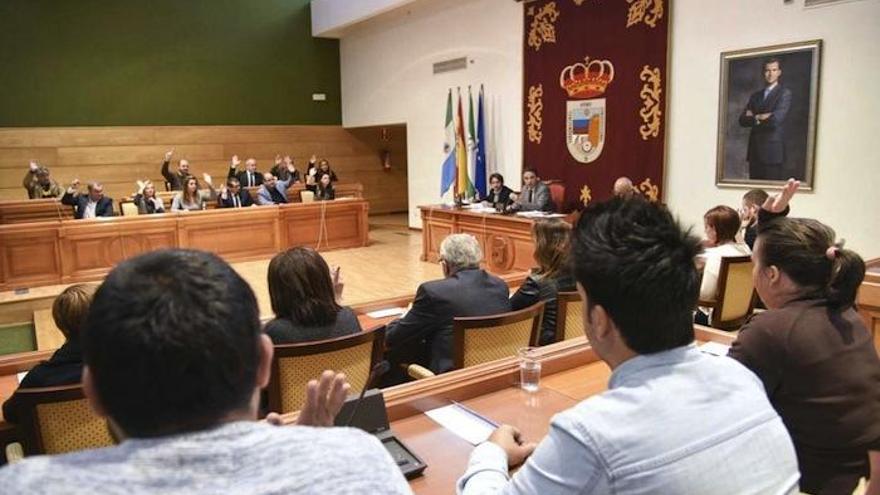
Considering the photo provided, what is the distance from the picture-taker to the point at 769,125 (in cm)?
650

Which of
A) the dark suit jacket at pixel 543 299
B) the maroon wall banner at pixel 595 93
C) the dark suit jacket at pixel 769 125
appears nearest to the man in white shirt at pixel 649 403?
the dark suit jacket at pixel 543 299

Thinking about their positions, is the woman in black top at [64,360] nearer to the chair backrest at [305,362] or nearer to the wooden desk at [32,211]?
the chair backrest at [305,362]

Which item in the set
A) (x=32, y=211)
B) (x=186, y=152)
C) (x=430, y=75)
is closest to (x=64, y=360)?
(x=32, y=211)

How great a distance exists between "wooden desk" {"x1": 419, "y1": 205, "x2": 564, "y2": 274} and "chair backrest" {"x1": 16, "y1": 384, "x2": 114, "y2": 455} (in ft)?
16.6

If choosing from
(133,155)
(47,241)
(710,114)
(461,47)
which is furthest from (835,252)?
(133,155)

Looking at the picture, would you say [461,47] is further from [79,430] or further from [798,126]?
[79,430]

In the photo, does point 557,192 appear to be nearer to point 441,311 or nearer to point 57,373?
point 441,311

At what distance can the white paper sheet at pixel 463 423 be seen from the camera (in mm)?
1778

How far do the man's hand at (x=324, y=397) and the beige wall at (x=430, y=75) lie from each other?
8.68 metres

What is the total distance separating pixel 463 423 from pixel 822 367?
920mm

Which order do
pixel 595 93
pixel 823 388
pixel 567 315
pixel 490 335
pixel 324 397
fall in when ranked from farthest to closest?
pixel 595 93
pixel 567 315
pixel 490 335
pixel 823 388
pixel 324 397

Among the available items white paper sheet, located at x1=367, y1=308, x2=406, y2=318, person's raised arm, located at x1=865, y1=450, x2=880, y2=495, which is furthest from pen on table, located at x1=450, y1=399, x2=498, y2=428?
white paper sheet, located at x1=367, y1=308, x2=406, y2=318

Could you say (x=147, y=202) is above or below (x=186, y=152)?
below

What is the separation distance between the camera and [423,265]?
902cm
